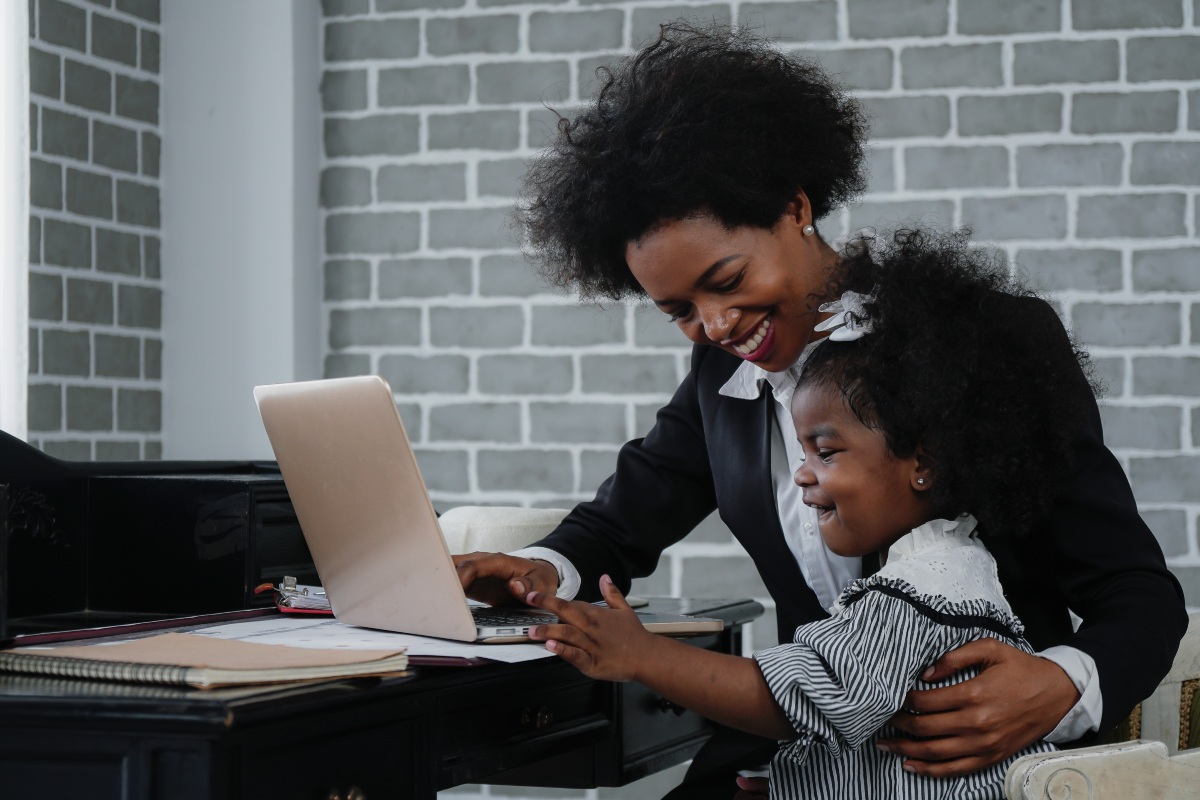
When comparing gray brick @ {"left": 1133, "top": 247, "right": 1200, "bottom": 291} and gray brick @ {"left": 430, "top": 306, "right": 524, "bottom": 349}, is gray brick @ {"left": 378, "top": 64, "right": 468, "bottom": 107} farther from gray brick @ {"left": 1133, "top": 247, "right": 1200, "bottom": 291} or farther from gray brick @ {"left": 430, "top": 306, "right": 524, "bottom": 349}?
gray brick @ {"left": 1133, "top": 247, "right": 1200, "bottom": 291}

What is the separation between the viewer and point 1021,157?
2936 millimetres

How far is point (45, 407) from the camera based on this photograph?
9.23ft

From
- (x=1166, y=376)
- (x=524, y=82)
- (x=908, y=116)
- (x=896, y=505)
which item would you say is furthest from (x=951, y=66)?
(x=896, y=505)

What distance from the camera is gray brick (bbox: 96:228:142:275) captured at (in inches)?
118

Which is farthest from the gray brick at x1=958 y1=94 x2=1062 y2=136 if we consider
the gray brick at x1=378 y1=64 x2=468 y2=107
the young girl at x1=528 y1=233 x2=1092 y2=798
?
the young girl at x1=528 y1=233 x2=1092 y2=798

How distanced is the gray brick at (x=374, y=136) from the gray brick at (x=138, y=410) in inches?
28.4

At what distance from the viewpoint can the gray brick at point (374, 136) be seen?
10.6ft

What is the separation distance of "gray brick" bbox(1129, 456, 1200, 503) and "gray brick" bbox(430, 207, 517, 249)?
1492mm

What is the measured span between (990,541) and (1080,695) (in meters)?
0.21

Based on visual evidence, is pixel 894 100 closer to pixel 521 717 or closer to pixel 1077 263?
pixel 1077 263

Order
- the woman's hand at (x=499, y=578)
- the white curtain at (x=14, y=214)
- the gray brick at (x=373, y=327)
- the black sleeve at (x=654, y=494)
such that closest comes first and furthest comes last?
1. the woman's hand at (x=499, y=578)
2. the black sleeve at (x=654, y=494)
3. the white curtain at (x=14, y=214)
4. the gray brick at (x=373, y=327)

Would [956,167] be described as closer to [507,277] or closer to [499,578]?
[507,277]

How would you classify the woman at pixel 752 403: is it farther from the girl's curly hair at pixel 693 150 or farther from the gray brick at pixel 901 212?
the gray brick at pixel 901 212

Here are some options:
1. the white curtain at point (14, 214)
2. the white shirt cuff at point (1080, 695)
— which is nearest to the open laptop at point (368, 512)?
the white shirt cuff at point (1080, 695)
